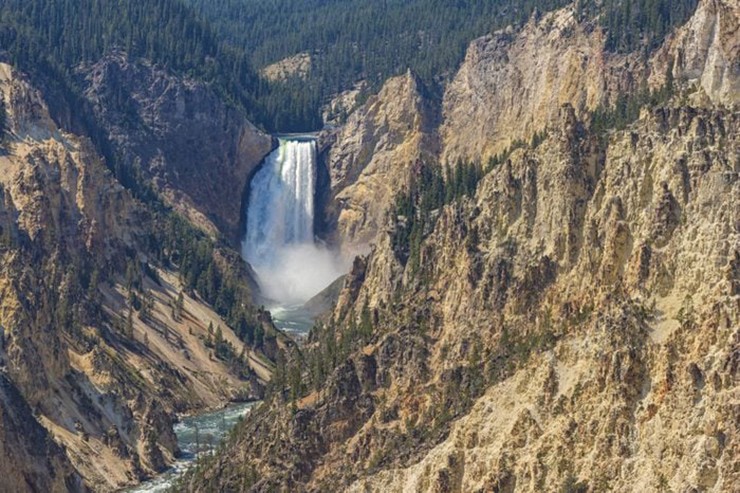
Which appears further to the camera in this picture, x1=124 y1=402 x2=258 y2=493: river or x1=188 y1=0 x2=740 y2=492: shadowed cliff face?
x1=124 y1=402 x2=258 y2=493: river

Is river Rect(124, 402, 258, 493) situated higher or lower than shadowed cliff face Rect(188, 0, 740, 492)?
lower

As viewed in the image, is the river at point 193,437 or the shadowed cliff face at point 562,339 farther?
the river at point 193,437

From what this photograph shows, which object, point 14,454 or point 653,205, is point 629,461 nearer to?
point 653,205

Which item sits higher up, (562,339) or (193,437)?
(562,339)

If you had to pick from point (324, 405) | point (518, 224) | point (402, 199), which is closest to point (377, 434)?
point (324, 405)

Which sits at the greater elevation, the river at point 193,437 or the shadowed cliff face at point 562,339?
the shadowed cliff face at point 562,339

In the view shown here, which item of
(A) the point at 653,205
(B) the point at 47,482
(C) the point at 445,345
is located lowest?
(B) the point at 47,482

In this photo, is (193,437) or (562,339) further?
(193,437)

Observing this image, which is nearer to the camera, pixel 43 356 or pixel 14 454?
pixel 14 454
